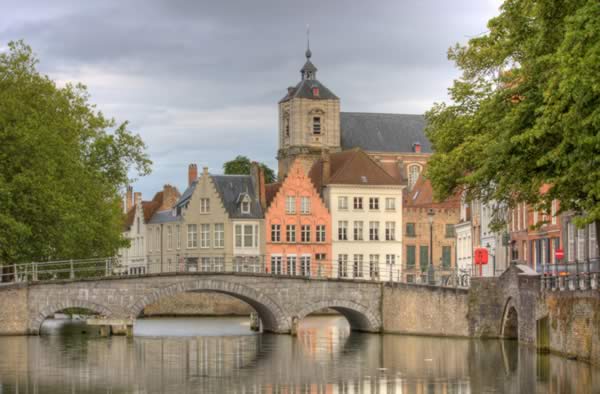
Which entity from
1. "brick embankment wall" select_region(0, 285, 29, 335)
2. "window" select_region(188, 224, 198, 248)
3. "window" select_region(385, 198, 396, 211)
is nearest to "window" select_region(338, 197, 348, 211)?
"window" select_region(385, 198, 396, 211)

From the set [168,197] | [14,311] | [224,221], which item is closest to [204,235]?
[224,221]

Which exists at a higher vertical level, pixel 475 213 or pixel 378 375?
pixel 475 213

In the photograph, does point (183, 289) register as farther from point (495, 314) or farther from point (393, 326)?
point (495, 314)

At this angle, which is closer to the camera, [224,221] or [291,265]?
[291,265]

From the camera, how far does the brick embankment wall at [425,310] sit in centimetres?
4891

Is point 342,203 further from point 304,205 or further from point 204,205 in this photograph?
point 204,205

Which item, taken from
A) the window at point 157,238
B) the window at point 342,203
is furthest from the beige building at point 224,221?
the window at point 157,238

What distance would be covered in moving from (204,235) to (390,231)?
1219 centimetres

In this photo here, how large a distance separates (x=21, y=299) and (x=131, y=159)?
1379 centimetres

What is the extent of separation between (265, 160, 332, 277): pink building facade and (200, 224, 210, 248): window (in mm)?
4129

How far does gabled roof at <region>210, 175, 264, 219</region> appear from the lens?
3344 inches

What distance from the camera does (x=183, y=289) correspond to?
A: 175ft

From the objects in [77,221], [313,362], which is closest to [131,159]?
[77,221]

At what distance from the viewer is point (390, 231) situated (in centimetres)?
8812
